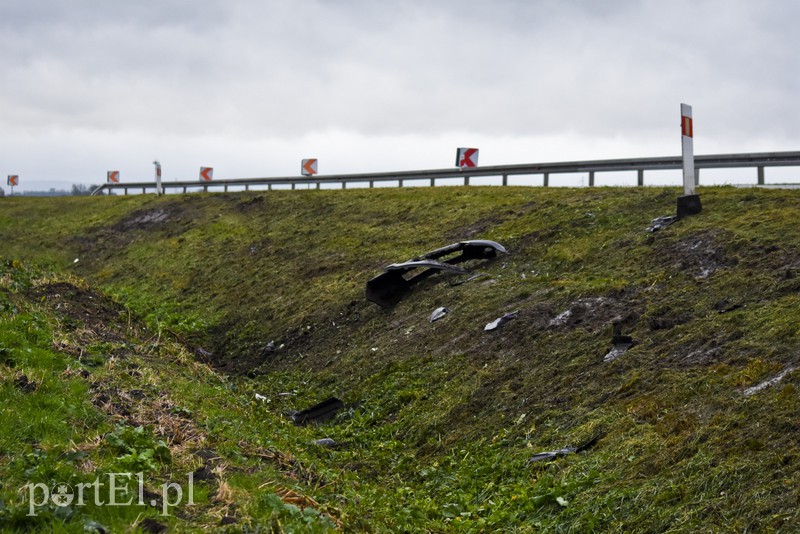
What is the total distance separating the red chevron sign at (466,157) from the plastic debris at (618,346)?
1883 cm

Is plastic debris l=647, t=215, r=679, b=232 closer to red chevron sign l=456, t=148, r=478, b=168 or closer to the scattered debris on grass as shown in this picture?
the scattered debris on grass

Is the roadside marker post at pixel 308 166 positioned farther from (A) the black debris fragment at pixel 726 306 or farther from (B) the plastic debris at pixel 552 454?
(B) the plastic debris at pixel 552 454

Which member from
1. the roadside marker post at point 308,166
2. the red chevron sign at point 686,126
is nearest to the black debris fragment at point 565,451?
the red chevron sign at point 686,126

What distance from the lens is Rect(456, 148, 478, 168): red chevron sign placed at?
89.4ft

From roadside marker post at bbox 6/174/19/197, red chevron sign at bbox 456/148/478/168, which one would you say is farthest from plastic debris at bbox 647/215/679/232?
roadside marker post at bbox 6/174/19/197

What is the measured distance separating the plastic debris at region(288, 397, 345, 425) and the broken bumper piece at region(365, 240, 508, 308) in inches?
134

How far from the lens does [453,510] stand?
6840 mm

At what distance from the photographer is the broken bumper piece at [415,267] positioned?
548 inches

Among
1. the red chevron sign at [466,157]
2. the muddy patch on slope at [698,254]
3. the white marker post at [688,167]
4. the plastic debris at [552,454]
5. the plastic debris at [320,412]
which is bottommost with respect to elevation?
the plastic debris at [320,412]

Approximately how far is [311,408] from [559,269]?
4630 mm

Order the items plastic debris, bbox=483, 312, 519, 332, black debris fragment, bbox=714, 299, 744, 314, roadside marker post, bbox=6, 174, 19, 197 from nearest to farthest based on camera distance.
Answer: black debris fragment, bbox=714, 299, 744, 314
plastic debris, bbox=483, 312, 519, 332
roadside marker post, bbox=6, 174, 19, 197

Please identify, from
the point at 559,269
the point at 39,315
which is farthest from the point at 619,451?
the point at 39,315

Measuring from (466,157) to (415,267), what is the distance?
1364 centimetres

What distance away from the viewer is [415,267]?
14.3m
